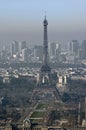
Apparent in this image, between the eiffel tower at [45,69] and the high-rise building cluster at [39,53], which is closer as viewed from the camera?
the eiffel tower at [45,69]

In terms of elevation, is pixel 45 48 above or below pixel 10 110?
above

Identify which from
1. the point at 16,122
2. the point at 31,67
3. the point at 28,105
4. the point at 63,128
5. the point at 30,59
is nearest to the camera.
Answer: the point at 63,128

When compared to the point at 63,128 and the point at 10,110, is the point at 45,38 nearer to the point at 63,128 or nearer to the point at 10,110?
the point at 10,110

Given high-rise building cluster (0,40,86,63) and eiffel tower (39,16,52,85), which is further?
high-rise building cluster (0,40,86,63)

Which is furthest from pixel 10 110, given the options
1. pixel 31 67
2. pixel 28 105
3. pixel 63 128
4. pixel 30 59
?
pixel 30 59

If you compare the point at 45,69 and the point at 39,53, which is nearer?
the point at 45,69

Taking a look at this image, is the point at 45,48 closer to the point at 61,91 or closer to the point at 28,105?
the point at 61,91

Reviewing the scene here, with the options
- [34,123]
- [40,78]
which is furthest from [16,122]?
[40,78]

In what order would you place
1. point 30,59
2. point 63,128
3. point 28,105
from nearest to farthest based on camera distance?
point 63,128 < point 28,105 < point 30,59

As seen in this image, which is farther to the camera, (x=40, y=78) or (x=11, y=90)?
(x=40, y=78)

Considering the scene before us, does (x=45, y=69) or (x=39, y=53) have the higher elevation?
(x=39, y=53)
